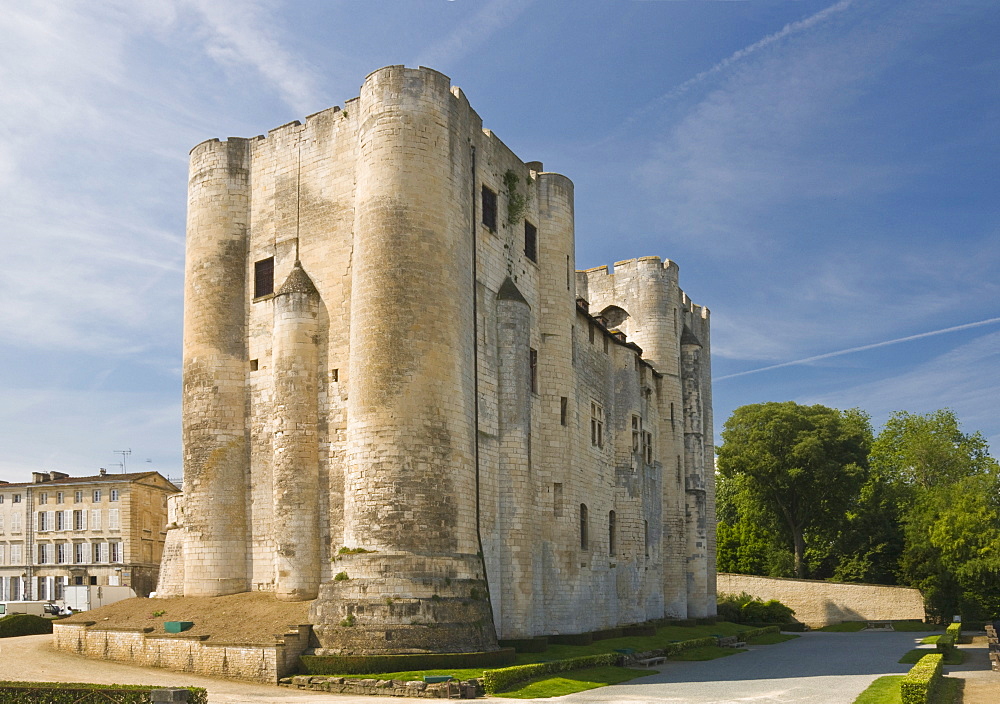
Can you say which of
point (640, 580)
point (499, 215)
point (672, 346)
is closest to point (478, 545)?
point (499, 215)

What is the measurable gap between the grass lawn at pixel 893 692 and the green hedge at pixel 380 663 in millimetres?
8228

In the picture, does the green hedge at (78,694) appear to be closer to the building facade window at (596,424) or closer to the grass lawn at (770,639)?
the building facade window at (596,424)

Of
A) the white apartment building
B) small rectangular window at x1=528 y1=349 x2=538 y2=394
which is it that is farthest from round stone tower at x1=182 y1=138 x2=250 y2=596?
the white apartment building

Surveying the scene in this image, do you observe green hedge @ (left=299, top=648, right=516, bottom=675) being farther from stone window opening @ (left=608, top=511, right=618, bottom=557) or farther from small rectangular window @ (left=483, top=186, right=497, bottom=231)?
stone window opening @ (left=608, top=511, right=618, bottom=557)

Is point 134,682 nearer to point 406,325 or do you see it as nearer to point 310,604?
point 310,604

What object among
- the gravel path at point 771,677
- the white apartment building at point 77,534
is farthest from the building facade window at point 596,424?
the white apartment building at point 77,534

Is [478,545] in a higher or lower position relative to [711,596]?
higher

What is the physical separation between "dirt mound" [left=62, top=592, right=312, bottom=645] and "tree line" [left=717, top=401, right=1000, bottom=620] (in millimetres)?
39501

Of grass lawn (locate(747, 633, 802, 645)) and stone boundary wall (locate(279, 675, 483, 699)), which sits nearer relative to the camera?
stone boundary wall (locate(279, 675, 483, 699))

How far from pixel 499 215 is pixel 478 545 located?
10297mm

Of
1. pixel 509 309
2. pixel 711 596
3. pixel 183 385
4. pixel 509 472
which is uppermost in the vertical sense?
pixel 509 309

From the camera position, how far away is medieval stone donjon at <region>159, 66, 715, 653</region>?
75.1ft

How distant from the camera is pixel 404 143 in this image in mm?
24484

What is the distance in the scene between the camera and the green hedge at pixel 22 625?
3153 centimetres
